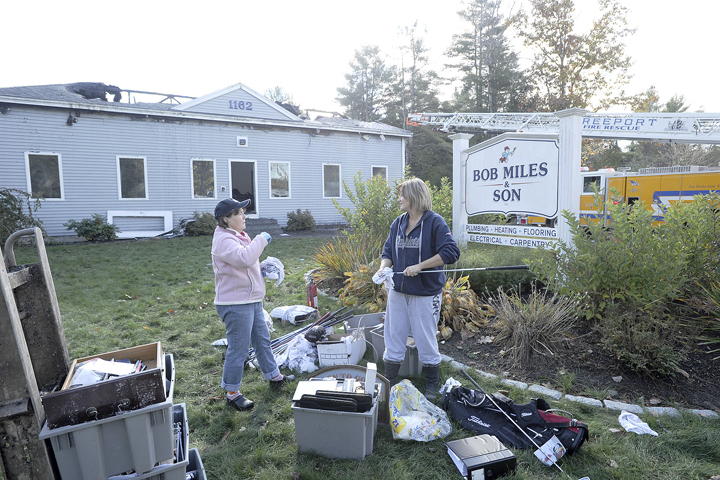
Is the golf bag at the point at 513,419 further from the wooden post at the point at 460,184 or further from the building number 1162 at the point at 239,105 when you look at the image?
the building number 1162 at the point at 239,105

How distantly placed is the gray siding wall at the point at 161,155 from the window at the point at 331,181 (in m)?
0.28

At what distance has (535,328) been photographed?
4.12 meters

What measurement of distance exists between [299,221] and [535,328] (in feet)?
41.8

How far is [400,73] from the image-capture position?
114 ft

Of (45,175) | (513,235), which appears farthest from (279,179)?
(513,235)

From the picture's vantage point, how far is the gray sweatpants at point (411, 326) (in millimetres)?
3426

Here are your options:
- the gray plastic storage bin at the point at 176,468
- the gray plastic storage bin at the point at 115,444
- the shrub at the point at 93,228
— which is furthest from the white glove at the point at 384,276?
the shrub at the point at 93,228

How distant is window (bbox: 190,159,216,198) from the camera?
15.1m

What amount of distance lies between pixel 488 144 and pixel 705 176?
7.81 meters

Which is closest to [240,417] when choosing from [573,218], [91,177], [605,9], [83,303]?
[573,218]

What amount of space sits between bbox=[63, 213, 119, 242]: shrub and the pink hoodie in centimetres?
1181

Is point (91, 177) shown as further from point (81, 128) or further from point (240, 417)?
point (240, 417)

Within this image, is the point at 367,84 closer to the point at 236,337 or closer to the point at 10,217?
the point at 10,217

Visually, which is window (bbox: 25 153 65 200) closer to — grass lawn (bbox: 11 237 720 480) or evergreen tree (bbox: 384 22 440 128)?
grass lawn (bbox: 11 237 720 480)
